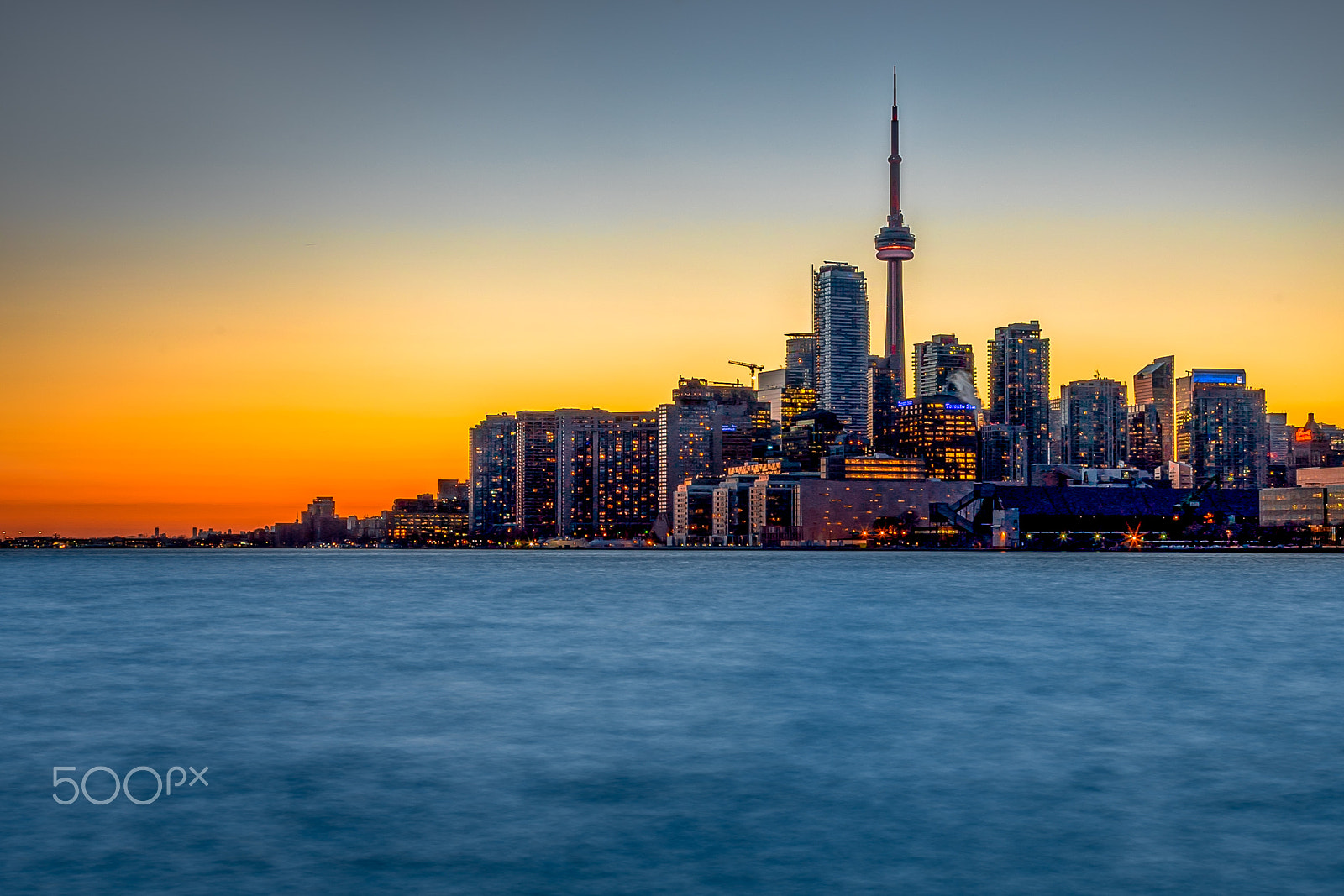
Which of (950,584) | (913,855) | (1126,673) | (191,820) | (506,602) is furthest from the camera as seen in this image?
(950,584)

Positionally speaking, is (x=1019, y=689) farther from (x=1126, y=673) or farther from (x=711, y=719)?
(x=711, y=719)

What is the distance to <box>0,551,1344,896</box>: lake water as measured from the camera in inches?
647

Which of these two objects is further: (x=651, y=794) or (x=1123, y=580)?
(x=1123, y=580)

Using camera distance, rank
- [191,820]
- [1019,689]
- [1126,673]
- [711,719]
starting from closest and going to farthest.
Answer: [191,820] → [711,719] → [1019,689] → [1126,673]

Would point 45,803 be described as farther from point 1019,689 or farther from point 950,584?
point 950,584

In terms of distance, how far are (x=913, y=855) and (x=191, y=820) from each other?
1039 cm

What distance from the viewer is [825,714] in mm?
31203

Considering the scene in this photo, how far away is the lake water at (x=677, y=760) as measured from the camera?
53.9 ft

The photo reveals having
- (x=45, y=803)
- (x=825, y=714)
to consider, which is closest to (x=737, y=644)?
(x=825, y=714)

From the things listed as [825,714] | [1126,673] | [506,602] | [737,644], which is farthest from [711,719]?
[506,602]

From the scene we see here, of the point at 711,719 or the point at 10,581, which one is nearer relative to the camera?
the point at 711,719

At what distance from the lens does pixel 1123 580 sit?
12544 centimetres

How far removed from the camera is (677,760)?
24.4 metres

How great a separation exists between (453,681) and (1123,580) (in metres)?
102
